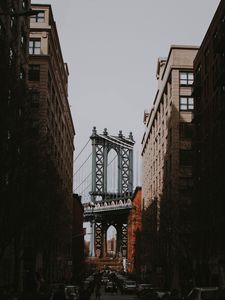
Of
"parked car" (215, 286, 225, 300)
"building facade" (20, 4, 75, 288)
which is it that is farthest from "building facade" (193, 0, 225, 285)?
"parked car" (215, 286, 225, 300)

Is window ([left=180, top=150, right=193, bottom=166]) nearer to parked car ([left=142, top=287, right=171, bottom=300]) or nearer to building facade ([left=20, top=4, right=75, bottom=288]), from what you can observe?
building facade ([left=20, top=4, right=75, bottom=288])

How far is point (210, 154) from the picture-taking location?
46.3m

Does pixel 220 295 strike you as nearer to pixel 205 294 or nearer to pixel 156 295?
pixel 205 294

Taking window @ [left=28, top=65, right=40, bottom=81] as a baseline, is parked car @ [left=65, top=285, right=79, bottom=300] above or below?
below

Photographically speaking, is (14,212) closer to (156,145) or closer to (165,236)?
(165,236)

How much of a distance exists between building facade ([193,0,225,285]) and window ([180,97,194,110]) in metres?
10.5

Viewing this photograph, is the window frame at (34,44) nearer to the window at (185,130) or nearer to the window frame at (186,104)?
the window frame at (186,104)

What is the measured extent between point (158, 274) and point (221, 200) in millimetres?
33338

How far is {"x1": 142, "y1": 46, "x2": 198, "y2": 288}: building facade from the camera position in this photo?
206 ft

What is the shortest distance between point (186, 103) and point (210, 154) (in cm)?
3357

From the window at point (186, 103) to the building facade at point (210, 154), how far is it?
1053 cm

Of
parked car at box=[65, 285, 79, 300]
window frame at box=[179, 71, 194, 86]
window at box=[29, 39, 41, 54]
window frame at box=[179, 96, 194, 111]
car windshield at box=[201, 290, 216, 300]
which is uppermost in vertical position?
window at box=[29, 39, 41, 54]

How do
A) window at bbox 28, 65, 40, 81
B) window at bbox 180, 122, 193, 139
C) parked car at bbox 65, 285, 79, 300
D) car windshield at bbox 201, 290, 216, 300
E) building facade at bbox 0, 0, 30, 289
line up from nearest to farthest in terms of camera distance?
car windshield at bbox 201, 290, 216, 300 → building facade at bbox 0, 0, 30, 289 → parked car at bbox 65, 285, 79, 300 → window at bbox 28, 65, 40, 81 → window at bbox 180, 122, 193, 139

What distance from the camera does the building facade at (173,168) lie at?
62.8m
